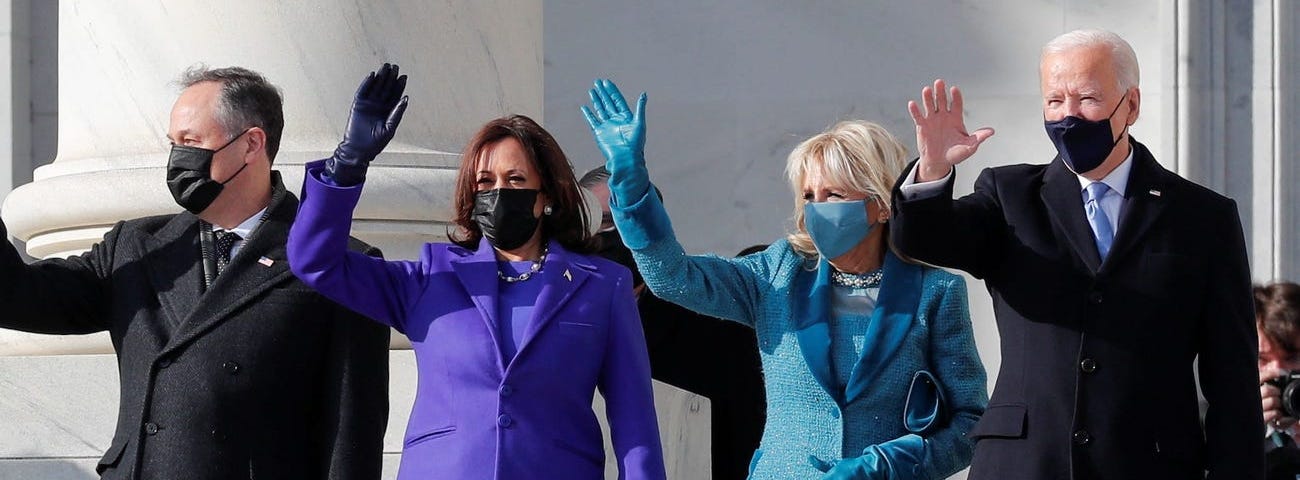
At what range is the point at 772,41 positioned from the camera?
11000 millimetres

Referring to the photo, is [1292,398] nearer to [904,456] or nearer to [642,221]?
[904,456]

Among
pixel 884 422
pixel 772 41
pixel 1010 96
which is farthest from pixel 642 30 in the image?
pixel 884 422

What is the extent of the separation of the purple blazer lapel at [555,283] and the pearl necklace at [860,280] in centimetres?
84

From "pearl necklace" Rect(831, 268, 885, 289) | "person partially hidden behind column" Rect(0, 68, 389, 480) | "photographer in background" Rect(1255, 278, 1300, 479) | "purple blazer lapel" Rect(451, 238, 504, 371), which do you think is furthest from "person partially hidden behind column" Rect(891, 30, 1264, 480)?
"photographer in background" Rect(1255, 278, 1300, 479)

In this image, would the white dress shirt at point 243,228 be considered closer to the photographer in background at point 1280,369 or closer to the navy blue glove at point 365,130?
the navy blue glove at point 365,130

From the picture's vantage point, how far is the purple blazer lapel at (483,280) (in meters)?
5.41

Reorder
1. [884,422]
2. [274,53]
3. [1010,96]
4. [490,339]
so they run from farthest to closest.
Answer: [1010,96]
[274,53]
[884,422]
[490,339]

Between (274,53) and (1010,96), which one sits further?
(1010,96)

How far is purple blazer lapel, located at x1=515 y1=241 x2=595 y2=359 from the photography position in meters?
5.42

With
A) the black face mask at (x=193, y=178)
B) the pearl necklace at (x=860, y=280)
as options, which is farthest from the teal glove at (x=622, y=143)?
the black face mask at (x=193, y=178)

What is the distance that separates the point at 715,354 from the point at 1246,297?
2239 millimetres

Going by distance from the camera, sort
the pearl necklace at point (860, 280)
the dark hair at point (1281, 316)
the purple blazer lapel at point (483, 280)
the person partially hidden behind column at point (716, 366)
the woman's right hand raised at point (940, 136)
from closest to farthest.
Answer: the woman's right hand raised at point (940, 136) < the purple blazer lapel at point (483, 280) < the pearl necklace at point (860, 280) < the person partially hidden behind column at point (716, 366) < the dark hair at point (1281, 316)

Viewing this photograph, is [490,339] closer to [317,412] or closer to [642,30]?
[317,412]

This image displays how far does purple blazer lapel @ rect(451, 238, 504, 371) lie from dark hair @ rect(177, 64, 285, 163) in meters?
0.68
